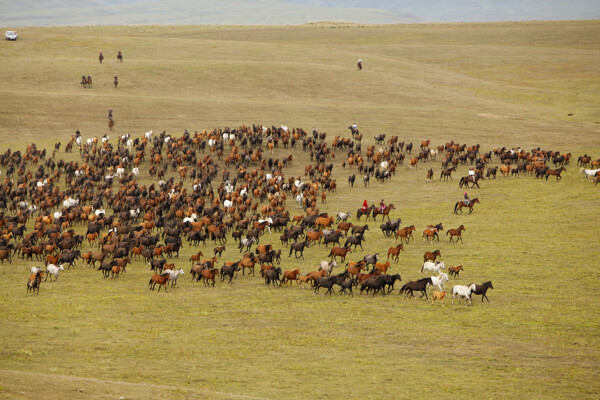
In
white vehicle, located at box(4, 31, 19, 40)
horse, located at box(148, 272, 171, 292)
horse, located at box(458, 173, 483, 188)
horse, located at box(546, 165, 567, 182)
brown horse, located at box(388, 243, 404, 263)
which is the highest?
white vehicle, located at box(4, 31, 19, 40)

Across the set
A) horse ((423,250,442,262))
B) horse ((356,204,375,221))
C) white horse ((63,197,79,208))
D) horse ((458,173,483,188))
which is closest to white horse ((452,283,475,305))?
horse ((423,250,442,262))

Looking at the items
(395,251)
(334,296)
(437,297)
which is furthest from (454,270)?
(334,296)

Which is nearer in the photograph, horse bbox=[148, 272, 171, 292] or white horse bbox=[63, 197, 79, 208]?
horse bbox=[148, 272, 171, 292]

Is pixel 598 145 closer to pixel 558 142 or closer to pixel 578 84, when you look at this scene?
pixel 558 142

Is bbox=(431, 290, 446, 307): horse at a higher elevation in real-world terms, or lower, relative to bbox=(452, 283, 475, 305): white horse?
lower

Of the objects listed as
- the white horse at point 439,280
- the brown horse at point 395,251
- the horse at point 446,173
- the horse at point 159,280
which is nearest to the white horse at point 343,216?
the brown horse at point 395,251

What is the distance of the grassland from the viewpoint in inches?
723

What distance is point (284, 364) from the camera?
19406 mm

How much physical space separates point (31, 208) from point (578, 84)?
235 ft

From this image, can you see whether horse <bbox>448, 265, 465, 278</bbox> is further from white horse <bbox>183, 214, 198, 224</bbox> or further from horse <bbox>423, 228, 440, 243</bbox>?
white horse <bbox>183, 214, 198, 224</bbox>

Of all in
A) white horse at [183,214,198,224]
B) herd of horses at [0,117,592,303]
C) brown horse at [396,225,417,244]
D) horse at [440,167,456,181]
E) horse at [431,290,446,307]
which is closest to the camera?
horse at [431,290,446,307]

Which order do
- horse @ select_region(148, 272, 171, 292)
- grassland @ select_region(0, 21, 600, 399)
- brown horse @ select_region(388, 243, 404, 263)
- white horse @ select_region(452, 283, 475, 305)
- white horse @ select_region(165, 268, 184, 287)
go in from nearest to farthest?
grassland @ select_region(0, 21, 600, 399) → white horse @ select_region(452, 283, 475, 305) → horse @ select_region(148, 272, 171, 292) → white horse @ select_region(165, 268, 184, 287) → brown horse @ select_region(388, 243, 404, 263)

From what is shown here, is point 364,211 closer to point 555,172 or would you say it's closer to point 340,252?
point 340,252

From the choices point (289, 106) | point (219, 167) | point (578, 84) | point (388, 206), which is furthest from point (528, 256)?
point (578, 84)
